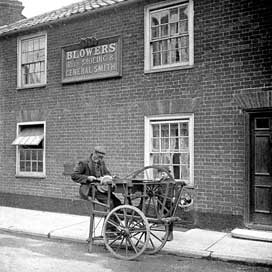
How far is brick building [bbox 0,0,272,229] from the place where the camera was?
26.3 feet

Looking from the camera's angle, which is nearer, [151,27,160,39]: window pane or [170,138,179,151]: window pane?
[170,138,179,151]: window pane

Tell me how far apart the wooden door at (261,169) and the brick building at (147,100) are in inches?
0.8

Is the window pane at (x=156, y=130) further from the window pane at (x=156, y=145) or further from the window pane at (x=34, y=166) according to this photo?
the window pane at (x=34, y=166)

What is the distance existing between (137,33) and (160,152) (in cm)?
297

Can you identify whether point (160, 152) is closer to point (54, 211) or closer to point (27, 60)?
point (54, 211)

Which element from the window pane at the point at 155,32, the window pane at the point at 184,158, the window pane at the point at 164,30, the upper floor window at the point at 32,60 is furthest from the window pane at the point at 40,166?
the window pane at the point at 164,30

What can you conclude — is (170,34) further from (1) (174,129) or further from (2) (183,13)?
(1) (174,129)

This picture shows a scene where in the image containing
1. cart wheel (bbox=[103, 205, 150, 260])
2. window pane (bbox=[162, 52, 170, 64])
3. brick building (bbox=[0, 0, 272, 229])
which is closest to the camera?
cart wheel (bbox=[103, 205, 150, 260])

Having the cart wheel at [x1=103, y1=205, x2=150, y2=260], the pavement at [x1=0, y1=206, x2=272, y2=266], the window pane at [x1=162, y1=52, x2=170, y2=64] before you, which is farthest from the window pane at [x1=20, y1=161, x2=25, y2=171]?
the cart wheel at [x1=103, y1=205, x2=150, y2=260]

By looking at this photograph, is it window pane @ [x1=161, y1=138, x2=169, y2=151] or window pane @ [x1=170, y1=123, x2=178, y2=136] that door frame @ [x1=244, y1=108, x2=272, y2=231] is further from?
window pane @ [x1=161, y1=138, x2=169, y2=151]

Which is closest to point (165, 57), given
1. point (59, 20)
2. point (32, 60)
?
point (59, 20)

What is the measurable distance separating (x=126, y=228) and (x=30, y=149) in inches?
249

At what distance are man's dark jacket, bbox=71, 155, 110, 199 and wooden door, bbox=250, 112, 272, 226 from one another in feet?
10.2

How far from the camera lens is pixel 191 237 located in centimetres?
771
